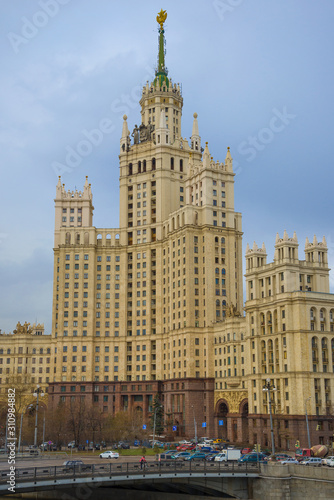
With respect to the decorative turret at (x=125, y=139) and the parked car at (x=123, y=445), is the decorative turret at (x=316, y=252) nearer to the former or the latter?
the parked car at (x=123, y=445)

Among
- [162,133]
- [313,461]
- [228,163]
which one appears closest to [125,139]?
[162,133]

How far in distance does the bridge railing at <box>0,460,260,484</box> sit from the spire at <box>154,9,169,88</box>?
137 meters

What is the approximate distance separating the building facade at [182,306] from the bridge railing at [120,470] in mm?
43879

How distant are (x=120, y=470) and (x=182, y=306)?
86730mm

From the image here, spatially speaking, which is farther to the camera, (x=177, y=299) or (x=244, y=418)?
(x=177, y=299)

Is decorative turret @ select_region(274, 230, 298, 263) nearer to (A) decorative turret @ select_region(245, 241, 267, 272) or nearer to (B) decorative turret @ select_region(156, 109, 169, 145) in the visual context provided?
(A) decorative turret @ select_region(245, 241, 267, 272)

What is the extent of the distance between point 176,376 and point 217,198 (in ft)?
153

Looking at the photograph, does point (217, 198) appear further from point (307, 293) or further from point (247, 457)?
point (247, 457)

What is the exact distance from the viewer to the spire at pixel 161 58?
18925 cm

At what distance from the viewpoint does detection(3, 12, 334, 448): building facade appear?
119m

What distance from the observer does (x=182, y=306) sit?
154 meters

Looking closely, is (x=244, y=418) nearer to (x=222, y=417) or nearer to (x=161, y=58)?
(x=222, y=417)

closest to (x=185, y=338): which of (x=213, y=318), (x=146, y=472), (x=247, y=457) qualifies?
(x=213, y=318)

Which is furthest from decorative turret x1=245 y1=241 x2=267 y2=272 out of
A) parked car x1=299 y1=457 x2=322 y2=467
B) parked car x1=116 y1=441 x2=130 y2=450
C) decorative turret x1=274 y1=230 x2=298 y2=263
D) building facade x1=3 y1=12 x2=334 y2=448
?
parked car x1=299 y1=457 x2=322 y2=467
